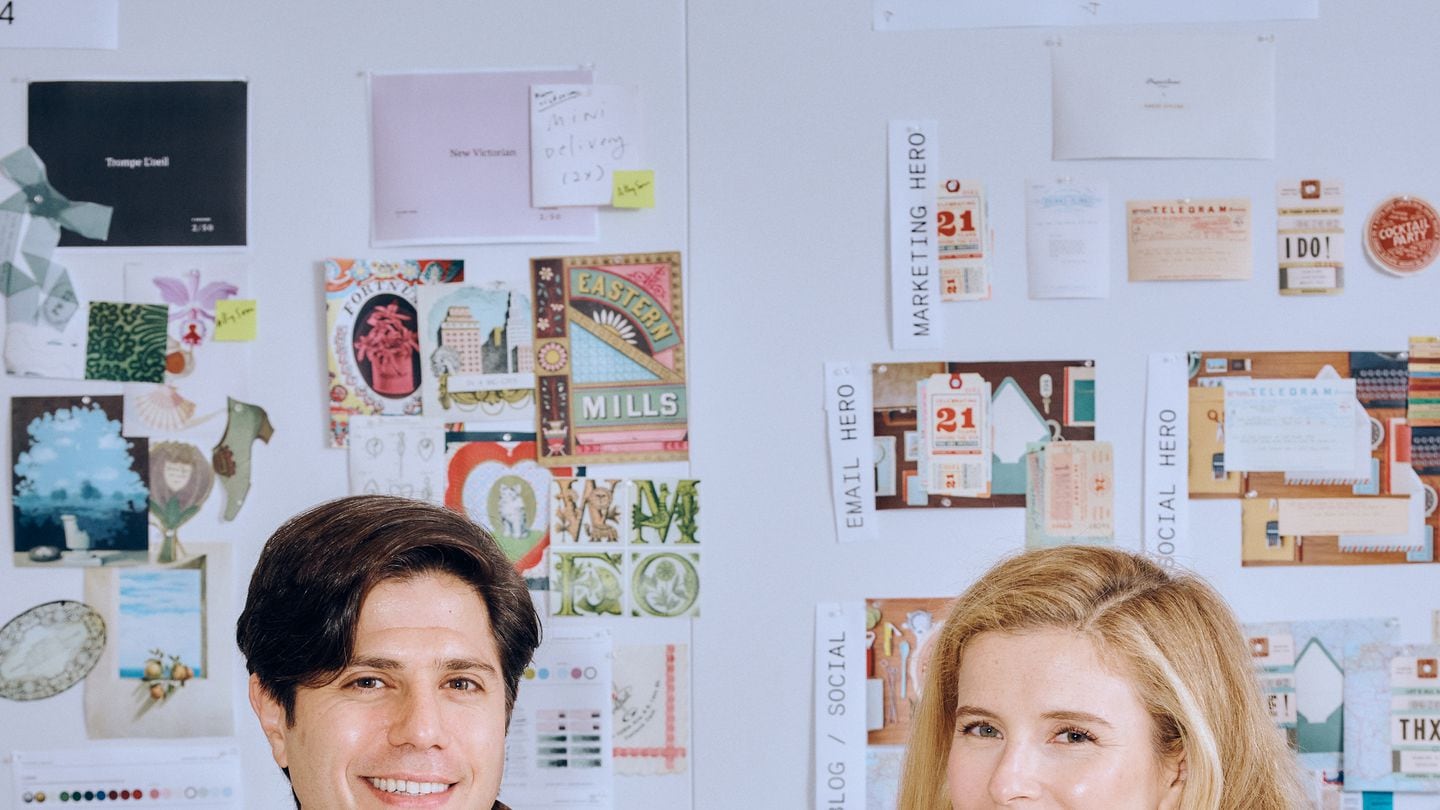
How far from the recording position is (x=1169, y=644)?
4.79ft

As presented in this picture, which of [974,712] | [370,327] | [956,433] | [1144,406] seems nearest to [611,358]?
[370,327]

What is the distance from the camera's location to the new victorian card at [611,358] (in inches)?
86.8

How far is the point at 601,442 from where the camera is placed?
87.0 inches

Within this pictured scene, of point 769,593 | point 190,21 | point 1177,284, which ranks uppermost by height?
point 190,21

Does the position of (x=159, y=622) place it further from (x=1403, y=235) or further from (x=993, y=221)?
(x=1403, y=235)

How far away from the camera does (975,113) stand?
7.24 ft

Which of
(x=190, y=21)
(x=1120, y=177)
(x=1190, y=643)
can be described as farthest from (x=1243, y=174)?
(x=190, y=21)

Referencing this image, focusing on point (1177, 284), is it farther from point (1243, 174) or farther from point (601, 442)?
point (601, 442)

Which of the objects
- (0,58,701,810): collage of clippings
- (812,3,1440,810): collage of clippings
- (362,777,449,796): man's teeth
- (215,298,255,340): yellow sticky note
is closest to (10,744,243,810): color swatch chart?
(0,58,701,810): collage of clippings

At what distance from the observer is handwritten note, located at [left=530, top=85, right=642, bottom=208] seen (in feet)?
7.20

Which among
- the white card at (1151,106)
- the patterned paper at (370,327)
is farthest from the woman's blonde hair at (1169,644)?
the patterned paper at (370,327)

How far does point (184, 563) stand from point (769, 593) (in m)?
0.91

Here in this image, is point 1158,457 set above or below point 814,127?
below

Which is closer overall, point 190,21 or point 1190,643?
point 1190,643
